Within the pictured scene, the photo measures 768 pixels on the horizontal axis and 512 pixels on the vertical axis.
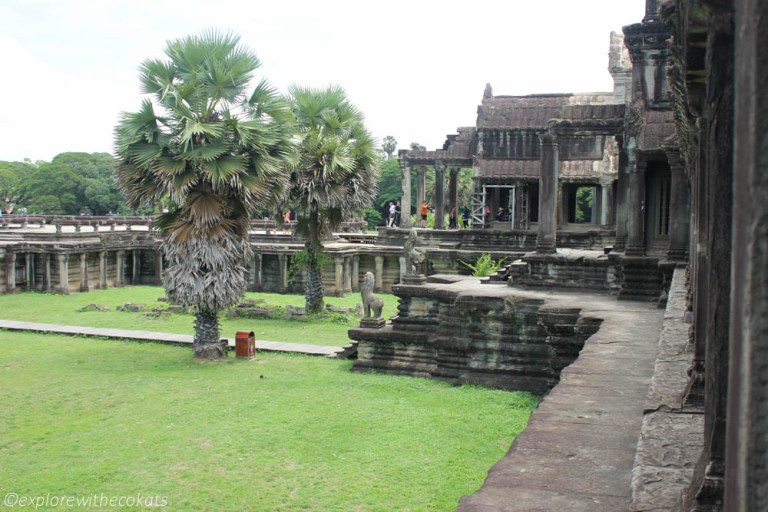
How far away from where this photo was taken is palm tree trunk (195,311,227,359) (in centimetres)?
1552

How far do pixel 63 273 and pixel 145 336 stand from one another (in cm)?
1167

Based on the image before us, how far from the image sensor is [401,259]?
27.9 m

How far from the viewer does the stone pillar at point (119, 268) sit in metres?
31.4

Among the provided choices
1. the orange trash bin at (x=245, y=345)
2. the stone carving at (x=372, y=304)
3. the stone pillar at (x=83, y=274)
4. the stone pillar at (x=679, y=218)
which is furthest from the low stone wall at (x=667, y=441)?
the stone pillar at (x=83, y=274)

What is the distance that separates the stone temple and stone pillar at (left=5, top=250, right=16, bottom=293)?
0.06 m

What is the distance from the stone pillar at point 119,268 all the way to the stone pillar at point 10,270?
4.50 meters

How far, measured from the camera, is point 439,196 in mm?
29578

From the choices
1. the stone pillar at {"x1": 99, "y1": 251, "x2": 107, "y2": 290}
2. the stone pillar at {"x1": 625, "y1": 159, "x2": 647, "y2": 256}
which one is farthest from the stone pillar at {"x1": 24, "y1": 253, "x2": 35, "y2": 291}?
the stone pillar at {"x1": 625, "y1": 159, "x2": 647, "y2": 256}

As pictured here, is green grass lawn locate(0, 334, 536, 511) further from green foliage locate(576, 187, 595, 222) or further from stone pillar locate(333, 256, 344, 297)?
green foliage locate(576, 187, 595, 222)

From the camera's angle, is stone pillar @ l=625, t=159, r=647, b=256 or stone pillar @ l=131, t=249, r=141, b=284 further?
stone pillar @ l=131, t=249, r=141, b=284

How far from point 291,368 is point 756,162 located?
13644 mm

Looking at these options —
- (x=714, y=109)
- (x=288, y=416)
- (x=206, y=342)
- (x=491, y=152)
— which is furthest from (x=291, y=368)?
(x=491, y=152)

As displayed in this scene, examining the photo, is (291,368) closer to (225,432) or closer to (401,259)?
(225,432)

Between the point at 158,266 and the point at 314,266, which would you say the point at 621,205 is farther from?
the point at 158,266
